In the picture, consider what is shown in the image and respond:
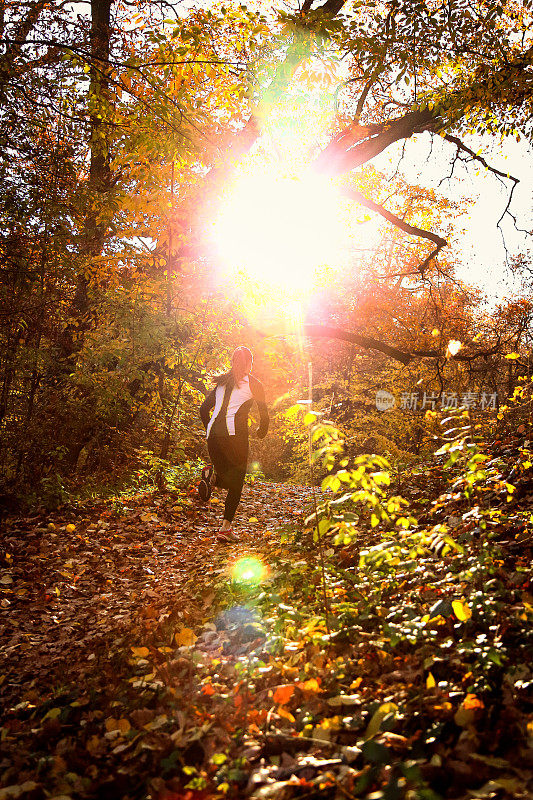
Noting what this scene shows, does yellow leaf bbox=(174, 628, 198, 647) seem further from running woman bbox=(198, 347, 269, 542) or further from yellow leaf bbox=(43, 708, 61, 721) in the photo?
running woman bbox=(198, 347, 269, 542)

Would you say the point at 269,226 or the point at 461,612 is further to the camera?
the point at 269,226

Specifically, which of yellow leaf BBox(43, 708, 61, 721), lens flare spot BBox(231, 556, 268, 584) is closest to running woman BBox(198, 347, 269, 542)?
lens flare spot BBox(231, 556, 268, 584)

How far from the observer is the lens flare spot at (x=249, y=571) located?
4.31 meters

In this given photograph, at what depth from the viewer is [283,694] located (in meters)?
2.48

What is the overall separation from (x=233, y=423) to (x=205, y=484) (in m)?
2.22

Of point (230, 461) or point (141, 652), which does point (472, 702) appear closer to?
point (141, 652)

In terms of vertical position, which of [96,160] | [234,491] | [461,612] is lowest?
[461,612]

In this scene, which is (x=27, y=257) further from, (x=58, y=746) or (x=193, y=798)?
(x=193, y=798)

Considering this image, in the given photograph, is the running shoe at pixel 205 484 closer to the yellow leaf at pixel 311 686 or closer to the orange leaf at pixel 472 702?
the yellow leaf at pixel 311 686

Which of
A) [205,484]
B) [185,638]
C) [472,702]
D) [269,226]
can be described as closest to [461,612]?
[472,702]

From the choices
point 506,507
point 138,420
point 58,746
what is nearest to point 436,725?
point 58,746

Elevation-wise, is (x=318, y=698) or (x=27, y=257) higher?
(x=27, y=257)

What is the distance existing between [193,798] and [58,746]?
91 cm

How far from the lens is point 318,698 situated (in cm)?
243
